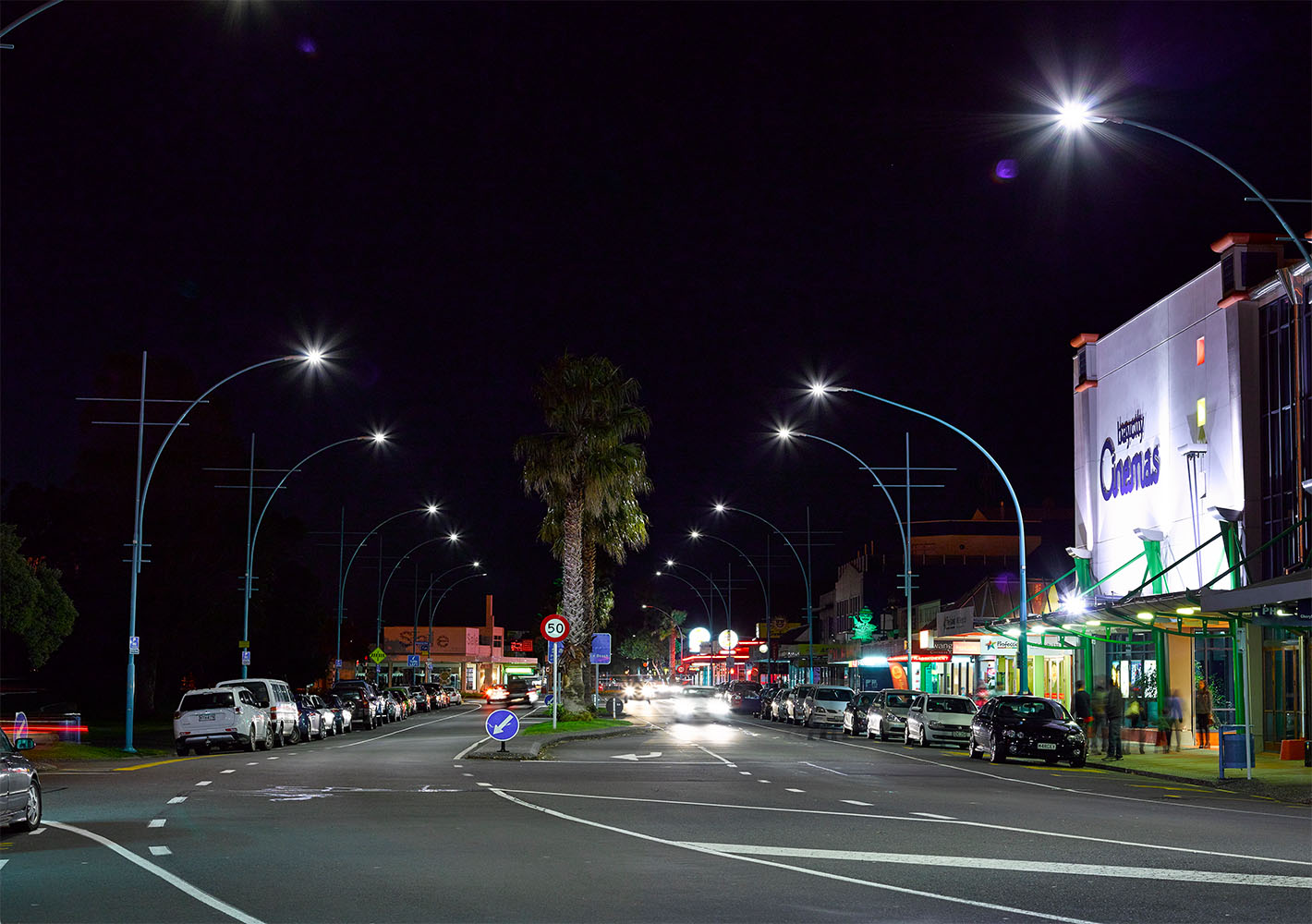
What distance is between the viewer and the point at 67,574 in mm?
62250

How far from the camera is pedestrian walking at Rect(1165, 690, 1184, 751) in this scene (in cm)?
3697

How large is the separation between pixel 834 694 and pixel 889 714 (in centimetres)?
1115

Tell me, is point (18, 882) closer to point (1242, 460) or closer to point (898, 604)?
point (1242, 460)

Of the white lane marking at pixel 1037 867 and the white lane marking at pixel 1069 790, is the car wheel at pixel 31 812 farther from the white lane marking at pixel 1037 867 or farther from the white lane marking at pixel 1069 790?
the white lane marking at pixel 1069 790

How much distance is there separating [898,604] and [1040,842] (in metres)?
75.3

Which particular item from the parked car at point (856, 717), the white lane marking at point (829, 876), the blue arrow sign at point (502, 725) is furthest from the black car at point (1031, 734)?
the white lane marking at point (829, 876)

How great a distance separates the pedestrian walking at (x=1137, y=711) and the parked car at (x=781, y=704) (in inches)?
879

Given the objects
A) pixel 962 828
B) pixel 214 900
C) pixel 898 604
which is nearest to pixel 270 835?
pixel 214 900

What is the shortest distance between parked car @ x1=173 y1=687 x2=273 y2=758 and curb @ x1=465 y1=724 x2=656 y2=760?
18.4 feet

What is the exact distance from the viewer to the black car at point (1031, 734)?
1271 inches

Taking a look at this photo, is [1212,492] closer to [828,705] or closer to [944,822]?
[828,705]

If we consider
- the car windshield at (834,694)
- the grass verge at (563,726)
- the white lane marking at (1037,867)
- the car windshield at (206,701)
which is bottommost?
the grass verge at (563,726)

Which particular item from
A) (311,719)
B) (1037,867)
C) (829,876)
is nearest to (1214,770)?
(1037,867)

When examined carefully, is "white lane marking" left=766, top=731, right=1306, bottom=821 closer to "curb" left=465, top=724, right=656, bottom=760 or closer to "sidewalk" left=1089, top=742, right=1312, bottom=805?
"sidewalk" left=1089, top=742, right=1312, bottom=805
